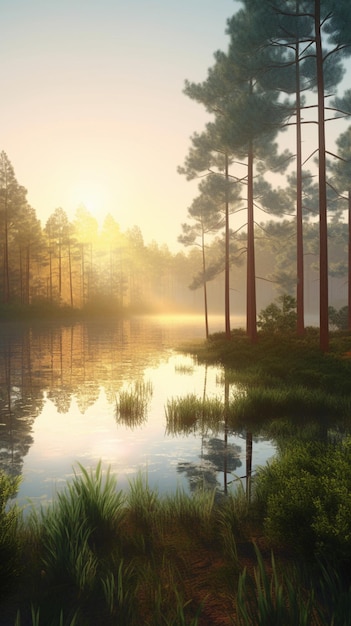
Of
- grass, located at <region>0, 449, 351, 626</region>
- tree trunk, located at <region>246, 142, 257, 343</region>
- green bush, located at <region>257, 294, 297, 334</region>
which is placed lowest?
grass, located at <region>0, 449, 351, 626</region>

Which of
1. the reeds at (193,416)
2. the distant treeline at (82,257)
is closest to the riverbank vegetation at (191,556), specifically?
the reeds at (193,416)

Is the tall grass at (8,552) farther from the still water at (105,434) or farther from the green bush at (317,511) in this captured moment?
the green bush at (317,511)

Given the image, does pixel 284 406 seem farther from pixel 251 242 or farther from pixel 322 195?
pixel 251 242

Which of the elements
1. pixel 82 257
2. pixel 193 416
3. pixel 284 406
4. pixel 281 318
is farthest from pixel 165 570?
pixel 82 257

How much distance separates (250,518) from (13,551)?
2.64 meters

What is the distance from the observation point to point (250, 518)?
229 inches

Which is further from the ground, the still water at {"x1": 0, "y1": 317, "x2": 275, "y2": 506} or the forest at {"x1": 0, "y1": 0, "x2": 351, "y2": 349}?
the forest at {"x1": 0, "y1": 0, "x2": 351, "y2": 349}

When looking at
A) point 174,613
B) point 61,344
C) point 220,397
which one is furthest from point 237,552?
point 61,344

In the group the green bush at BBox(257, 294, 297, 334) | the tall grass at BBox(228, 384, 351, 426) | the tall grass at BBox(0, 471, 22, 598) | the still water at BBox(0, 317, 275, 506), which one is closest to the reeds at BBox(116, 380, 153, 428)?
the still water at BBox(0, 317, 275, 506)

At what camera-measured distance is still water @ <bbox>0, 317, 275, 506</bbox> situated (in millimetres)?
8266

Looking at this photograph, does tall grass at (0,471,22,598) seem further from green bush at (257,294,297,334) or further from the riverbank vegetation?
green bush at (257,294,297,334)

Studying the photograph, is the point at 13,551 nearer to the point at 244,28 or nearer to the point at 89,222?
the point at 244,28

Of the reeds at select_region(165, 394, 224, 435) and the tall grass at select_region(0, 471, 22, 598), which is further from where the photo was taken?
the reeds at select_region(165, 394, 224, 435)

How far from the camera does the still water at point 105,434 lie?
8.27 meters
